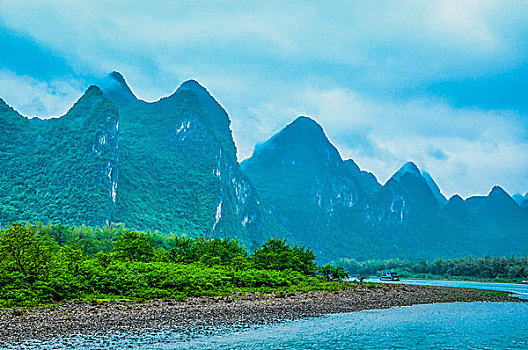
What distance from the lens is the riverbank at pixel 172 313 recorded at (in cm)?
1606

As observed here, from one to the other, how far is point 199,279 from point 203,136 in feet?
349

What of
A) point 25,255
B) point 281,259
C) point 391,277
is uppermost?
point 281,259

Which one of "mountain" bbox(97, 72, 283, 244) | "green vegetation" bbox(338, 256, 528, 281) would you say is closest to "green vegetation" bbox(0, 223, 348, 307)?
"green vegetation" bbox(338, 256, 528, 281)

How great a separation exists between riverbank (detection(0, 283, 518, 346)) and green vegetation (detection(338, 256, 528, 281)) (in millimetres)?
51322

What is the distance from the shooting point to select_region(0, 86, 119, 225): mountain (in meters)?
81.2

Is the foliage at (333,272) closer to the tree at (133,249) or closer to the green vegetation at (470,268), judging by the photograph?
the tree at (133,249)

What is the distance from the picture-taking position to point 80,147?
9375cm

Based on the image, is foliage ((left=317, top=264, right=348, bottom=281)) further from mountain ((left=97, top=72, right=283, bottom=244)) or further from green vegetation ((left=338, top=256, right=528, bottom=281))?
mountain ((left=97, top=72, right=283, bottom=244))

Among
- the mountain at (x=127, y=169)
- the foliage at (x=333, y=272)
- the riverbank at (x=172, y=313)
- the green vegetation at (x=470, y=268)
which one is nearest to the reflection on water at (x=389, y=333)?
the riverbank at (x=172, y=313)

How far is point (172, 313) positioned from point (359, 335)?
26.1 ft

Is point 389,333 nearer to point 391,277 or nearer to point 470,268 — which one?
point 391,277

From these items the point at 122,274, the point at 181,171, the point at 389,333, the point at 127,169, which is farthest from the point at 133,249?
the point at 181,171

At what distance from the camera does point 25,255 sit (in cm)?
2342

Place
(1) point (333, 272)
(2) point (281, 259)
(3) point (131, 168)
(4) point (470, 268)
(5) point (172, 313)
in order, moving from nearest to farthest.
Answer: (5) point (172, 313) < (2) point (281, 259) < (1) point (333, 272) < (4) point (470, 268) < (3) point (131, 168)
